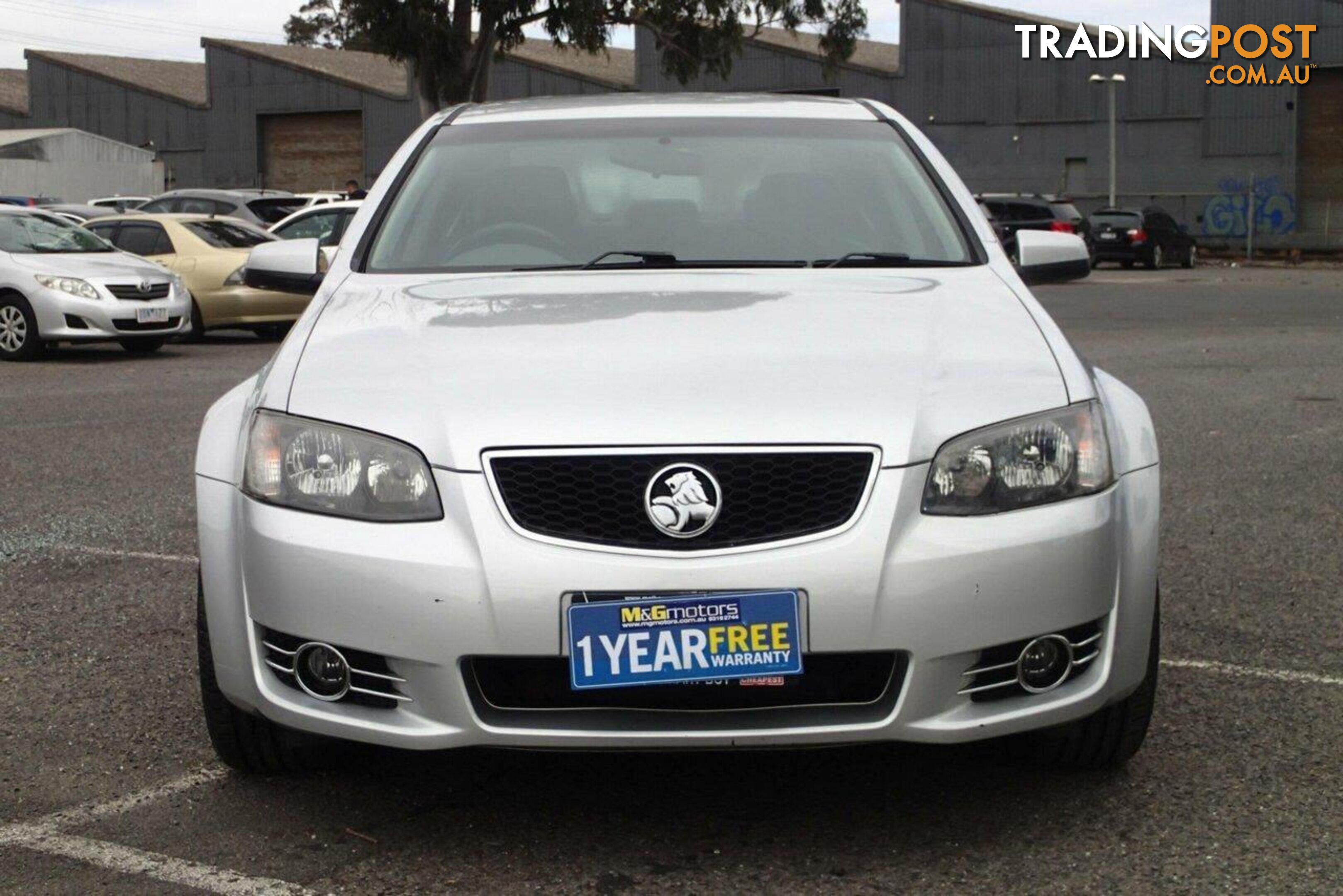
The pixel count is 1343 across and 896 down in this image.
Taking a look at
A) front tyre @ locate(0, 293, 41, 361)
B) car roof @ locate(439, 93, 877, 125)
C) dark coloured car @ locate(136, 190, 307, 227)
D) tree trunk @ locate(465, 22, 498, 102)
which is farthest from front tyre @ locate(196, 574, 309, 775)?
tree trunk @ locate(465, 22, 498, 102)

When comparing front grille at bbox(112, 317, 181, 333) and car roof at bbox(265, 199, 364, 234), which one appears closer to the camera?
front grille at bbox(112, 317, 181, 333)

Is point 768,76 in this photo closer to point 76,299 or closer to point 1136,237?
point 1136,237

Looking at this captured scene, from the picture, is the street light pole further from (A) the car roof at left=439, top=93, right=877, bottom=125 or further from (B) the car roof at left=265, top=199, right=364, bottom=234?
(A) the car roof at left=439, top=93, right=877, bottom=125

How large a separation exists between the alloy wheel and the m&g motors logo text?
40.5 metres

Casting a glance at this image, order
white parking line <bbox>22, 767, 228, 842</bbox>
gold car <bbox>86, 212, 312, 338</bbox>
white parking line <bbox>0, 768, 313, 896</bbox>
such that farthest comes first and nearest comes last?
gold car <bbox>86, 212, 312, 338</bbox> < white parking line <bbox>22, 767, 228, 842</bbox> < white parking line <bbox>0, 768, 313, 896</bbox>

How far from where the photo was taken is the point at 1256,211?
4847cm

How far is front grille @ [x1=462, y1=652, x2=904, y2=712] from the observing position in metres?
3.22

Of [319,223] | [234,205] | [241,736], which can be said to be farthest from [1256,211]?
[241,736]

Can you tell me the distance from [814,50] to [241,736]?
5501 centimetres

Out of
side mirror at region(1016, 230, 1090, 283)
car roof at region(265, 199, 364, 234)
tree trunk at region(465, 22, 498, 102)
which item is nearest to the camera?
side mirror at region(1016, 230, 1090, 283)

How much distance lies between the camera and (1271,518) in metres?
7.12

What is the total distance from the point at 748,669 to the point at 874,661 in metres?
0.24

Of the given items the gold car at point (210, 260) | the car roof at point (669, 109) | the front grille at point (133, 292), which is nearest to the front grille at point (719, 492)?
the car roof at point (669, 109)

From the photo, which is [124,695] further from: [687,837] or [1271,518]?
[1271,518]
